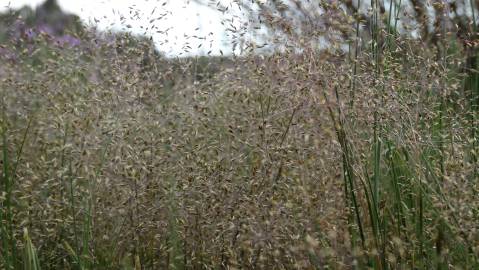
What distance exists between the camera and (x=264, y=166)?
232 cm

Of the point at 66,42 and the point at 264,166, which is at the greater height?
the point at 66,42

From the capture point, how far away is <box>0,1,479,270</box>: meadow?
2.08 meters

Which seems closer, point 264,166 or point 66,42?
point 264,166

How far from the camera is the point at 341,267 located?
1958 millimetres

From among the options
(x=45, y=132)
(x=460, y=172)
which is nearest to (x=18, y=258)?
(x=45, y=132)

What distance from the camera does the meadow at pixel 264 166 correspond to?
2076mm

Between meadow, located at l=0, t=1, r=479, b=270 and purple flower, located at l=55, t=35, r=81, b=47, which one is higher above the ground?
purple flower, located at l=55, t=35, r=81, b=47

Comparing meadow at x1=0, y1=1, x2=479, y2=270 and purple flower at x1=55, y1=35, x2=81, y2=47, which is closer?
meadow at x1=0, y1=1, x2=479, y2=270

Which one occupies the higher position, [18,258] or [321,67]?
[321,67]

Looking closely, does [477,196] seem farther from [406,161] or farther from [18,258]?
[18,258]

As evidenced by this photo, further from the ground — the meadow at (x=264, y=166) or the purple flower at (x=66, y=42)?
the purple flower at (x=66, y=42)

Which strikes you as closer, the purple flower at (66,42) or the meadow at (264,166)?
the meadow at (264,166)

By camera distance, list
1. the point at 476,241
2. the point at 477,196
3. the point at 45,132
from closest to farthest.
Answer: the point at 476,241 < the point at 477,196 < the point at 45,132

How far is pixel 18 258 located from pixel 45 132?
2.00 feet
